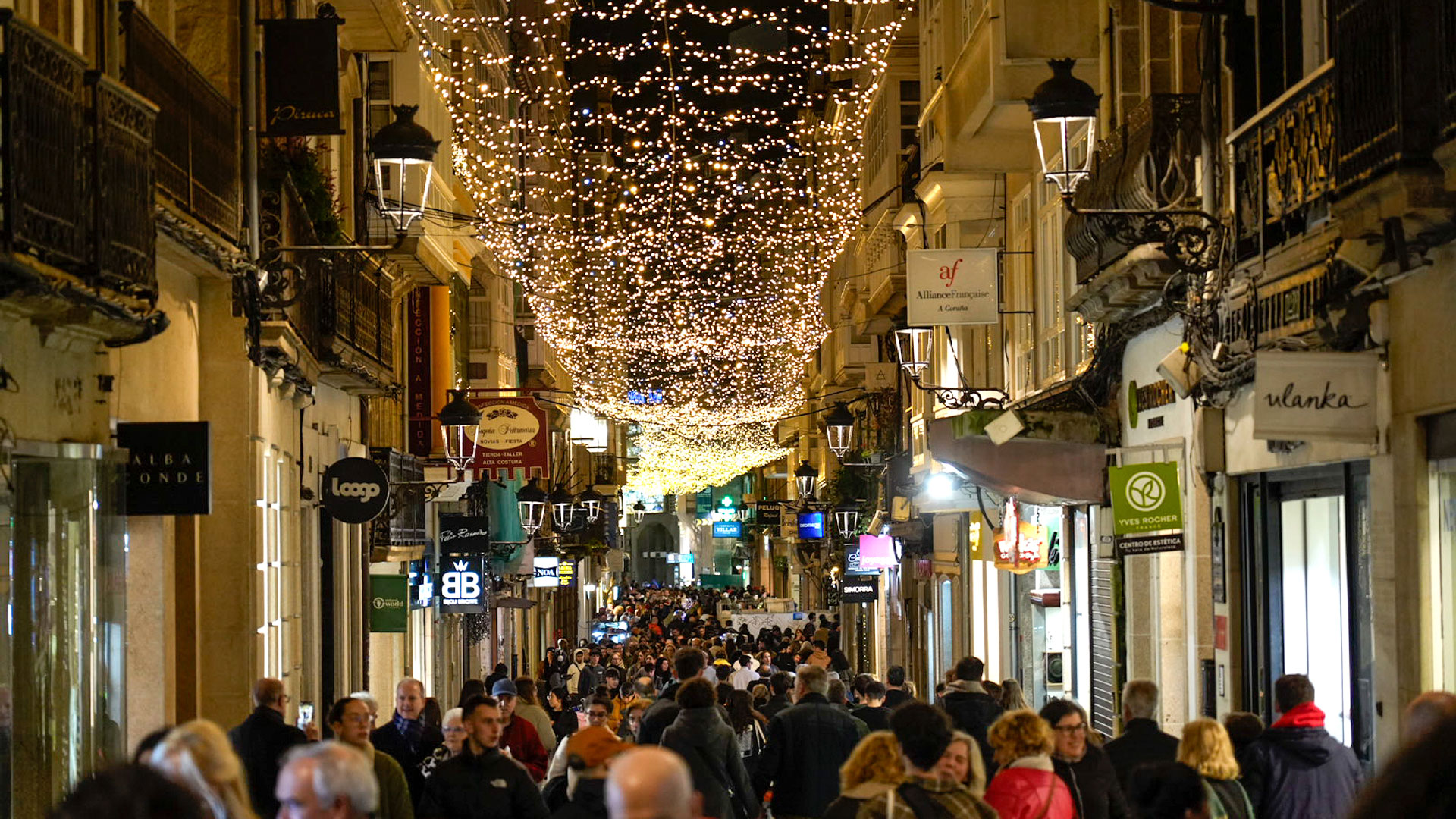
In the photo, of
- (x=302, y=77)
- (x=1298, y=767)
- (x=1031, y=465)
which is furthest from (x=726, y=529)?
(x=1298, y=767)

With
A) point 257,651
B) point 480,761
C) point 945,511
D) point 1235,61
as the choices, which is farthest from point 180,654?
point 945,511

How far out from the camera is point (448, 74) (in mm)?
32281

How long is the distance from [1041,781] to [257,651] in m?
9.78

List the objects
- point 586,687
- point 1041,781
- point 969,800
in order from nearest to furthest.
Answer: point 969,800
point 1041,781
point 586,687

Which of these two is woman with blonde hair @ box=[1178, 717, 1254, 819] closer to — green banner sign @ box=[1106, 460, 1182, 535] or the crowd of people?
the crowd of people

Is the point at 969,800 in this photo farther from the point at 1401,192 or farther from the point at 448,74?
the point at 448,74

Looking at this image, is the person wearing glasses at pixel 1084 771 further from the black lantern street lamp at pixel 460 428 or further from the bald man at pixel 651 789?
the black lantern street lamp at pixel 460 428

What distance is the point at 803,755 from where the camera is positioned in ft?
41.3


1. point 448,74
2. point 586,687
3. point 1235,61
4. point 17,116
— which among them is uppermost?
point 448,74

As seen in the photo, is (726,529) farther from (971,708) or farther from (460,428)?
(971,708)

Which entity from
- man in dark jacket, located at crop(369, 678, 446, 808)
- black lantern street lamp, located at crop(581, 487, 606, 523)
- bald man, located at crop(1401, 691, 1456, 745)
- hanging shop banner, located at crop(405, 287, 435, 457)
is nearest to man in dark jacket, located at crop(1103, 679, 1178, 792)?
bald man, located at crop(1401, 691, 1456, 745)

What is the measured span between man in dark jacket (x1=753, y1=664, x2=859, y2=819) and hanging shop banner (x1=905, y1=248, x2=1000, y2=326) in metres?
11.1

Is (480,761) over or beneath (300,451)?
beneath

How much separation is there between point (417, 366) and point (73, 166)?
20.6m
